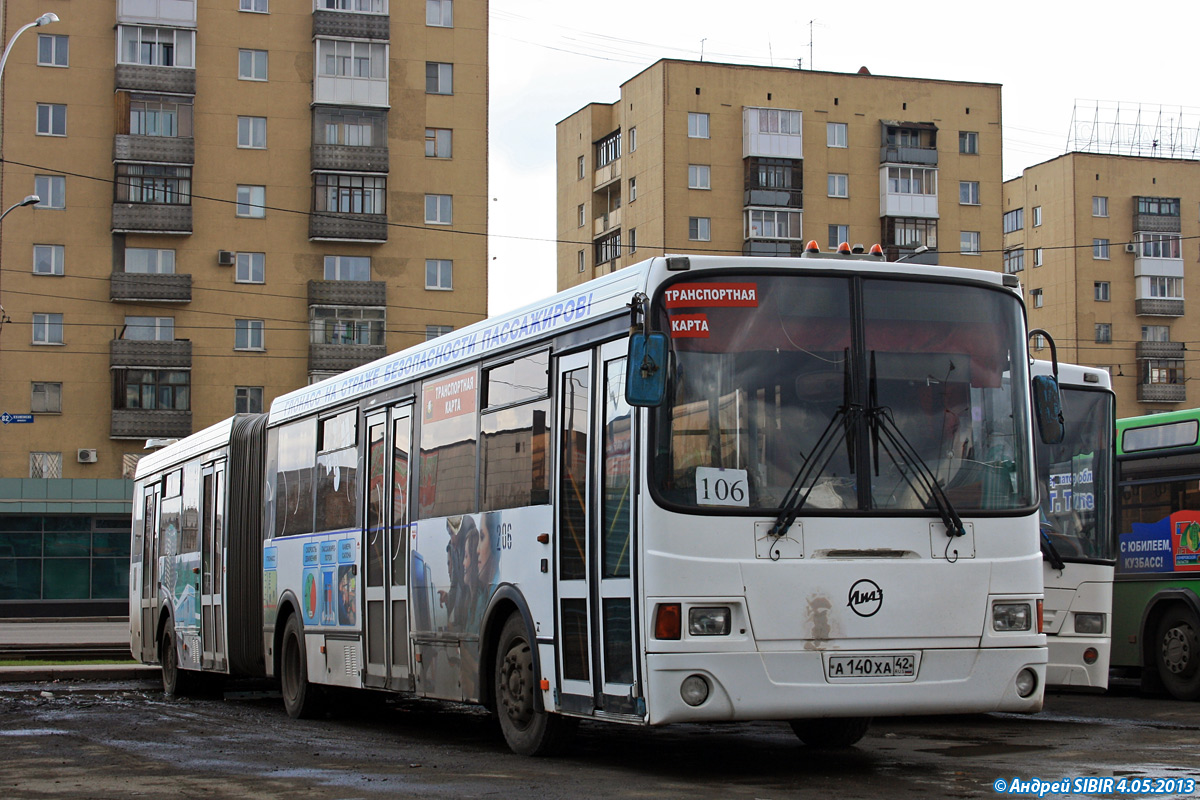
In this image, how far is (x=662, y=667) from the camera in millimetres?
8789

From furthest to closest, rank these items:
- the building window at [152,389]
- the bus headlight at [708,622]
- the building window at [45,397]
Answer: the building window at [152,389] → the building window at [45,397] → the bus headlight at [708,622]

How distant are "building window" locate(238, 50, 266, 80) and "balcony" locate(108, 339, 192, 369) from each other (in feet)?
33.0

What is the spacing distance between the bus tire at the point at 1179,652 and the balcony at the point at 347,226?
147 feet

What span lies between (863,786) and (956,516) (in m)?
1.62

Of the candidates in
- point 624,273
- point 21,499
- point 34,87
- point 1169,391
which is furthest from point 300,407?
point 1169,391

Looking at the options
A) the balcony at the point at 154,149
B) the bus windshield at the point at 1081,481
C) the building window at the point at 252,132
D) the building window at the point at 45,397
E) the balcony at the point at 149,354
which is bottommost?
the bus windshield at the point at 1081,481

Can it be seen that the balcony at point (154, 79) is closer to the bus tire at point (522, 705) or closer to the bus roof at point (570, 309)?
the bus roof at point (570, 309)

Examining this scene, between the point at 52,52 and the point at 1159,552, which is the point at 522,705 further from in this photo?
the point at 52,52

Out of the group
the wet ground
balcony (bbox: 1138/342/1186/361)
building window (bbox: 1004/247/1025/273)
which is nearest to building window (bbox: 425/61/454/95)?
building window (bbox: 1004/247/1025/273)

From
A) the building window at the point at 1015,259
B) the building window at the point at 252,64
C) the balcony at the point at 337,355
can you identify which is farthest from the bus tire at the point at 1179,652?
the building window at the point at 1015,259

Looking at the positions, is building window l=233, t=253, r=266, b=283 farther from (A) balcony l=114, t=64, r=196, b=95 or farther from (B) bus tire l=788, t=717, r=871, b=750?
(B) bus tire l=788, t=717, r=871, b=750

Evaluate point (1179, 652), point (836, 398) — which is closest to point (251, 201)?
point (1179, 652)

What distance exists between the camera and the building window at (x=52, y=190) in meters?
55.8

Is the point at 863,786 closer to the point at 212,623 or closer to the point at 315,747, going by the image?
the point at 315,747
